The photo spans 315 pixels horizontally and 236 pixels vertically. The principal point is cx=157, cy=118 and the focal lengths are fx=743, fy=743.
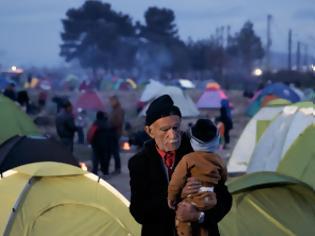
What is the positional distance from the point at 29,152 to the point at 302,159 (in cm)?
341

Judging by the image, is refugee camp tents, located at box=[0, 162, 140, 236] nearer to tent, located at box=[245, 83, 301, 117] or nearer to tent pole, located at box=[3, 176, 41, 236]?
tent pole, located at box=[3, 176, 41, 236]

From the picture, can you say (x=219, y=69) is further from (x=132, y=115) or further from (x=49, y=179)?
(x=49, y=179)

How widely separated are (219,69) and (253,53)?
434 inches

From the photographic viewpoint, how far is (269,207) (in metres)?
6.35

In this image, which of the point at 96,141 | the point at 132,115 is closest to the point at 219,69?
the point at 132,115

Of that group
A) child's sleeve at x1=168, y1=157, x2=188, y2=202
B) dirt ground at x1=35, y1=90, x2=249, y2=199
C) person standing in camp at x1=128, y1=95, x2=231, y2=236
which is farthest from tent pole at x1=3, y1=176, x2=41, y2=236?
dirt ground at x1=35, y1=90, x2=249, y2=199

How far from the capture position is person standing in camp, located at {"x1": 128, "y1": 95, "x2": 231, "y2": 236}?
3629 millimetres

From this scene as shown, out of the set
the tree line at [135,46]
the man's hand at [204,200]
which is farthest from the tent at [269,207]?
the tree line at [135,46]

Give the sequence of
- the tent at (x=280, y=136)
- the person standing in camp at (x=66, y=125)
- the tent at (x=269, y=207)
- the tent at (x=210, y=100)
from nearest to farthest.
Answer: the tent at (x=269, y=207)
the tent at (x=280, y=136)
the person standing in camp at (x=66, y=125)
the tent at (x=210, y=100)

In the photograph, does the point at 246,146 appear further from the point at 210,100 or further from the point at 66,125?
the point at 210,100

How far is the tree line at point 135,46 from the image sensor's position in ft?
270

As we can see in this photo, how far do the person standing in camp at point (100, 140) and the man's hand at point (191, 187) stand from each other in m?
10.0

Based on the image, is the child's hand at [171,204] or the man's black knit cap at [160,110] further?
the man's black knit cap at [160,110]

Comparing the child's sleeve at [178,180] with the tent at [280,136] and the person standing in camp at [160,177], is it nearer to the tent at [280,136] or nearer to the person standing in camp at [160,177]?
the person standing in camp at [160,177]
